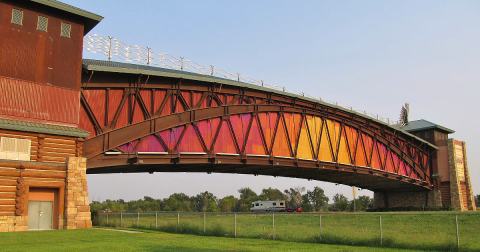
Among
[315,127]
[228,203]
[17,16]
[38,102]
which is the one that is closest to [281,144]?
[315,127]

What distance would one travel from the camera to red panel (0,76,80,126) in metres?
30.2

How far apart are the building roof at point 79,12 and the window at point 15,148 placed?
1017 cm

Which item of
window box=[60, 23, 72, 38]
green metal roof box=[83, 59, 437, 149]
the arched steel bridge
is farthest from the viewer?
the arched steel bridge

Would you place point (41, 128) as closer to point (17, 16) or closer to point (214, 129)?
point (17, 16)

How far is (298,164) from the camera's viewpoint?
51875 millimetres

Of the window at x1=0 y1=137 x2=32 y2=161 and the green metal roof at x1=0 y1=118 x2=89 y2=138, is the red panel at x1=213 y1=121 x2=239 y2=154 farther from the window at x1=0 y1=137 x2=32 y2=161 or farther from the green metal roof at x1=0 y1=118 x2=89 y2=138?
the window at x1=0 y1=137 x2=32 y2=161

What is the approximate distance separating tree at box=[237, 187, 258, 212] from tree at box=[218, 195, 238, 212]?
198cm

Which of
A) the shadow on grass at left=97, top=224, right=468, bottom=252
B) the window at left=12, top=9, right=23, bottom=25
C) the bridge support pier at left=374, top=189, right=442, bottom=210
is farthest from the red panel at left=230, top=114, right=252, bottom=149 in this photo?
the bridge support pier at left=374, top=189, right=442, bottom=210

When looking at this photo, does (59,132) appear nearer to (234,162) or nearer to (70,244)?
(70,244)

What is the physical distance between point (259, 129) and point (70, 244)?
30.2 metres

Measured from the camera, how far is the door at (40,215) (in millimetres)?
29938

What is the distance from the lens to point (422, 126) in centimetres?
7906

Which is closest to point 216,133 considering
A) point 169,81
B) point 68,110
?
point 169,81

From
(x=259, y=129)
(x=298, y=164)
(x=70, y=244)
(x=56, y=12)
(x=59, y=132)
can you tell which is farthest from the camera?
(x=298, y=164)
